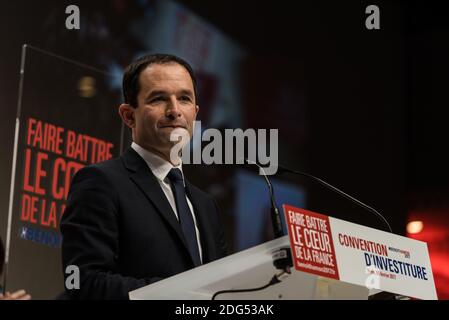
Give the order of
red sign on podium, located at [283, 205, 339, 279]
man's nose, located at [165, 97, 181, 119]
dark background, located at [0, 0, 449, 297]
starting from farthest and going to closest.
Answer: dark background, located at [0, 0, 449, 297]
man's nose, located at [165, 97, 181, 119]
red sign on podium, located at [283, 205, 339, 279]

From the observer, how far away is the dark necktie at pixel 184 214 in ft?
7.36

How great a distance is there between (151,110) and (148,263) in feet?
1.58

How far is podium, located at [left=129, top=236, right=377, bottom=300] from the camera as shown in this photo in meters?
1.65

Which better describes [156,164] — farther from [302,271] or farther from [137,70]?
[302,271]

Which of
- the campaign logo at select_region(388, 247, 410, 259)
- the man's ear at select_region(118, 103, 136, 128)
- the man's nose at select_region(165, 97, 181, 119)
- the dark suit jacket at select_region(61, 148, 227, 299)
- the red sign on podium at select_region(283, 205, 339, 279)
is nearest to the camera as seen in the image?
the red sign on podium at select_region(283, 205, 339, 279)

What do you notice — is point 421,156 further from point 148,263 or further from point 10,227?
point 148,263

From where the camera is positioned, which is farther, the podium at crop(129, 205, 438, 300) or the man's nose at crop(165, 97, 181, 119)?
the man's nose at crop(165, 97, 181, 119)

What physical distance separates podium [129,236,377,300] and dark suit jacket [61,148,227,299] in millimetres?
348

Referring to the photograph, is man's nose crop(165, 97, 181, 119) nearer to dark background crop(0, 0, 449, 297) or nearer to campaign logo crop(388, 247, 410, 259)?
campaign logo crop(388, 247, 410, 259)

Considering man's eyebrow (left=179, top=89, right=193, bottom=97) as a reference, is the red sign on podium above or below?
below

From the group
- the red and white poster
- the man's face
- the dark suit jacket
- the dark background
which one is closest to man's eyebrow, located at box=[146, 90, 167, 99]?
the man's face

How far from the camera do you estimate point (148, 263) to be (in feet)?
7.04

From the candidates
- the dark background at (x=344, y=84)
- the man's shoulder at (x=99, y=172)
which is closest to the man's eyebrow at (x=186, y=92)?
the man's shoulder at (x=99, y=172)
